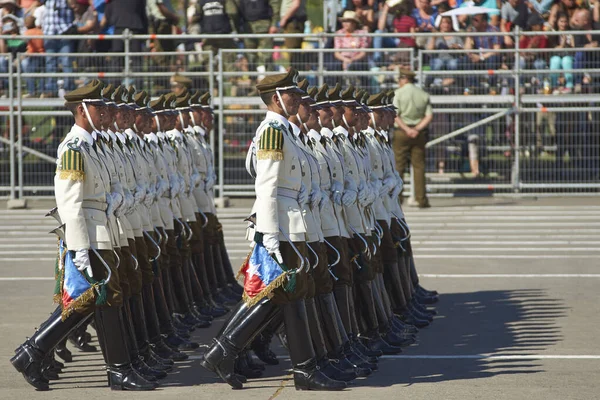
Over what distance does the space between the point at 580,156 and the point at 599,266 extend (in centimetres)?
540

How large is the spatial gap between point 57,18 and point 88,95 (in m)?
13.7

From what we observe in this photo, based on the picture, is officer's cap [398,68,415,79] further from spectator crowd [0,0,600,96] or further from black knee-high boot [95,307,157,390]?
black knee-high boot [95,307,157,390]

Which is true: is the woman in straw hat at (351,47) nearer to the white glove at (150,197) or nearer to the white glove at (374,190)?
the white glove at (374,190)

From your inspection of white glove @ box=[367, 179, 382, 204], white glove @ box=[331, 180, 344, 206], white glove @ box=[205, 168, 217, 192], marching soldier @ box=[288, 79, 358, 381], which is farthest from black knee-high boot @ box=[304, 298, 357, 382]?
white glove @ box=[205, 168, 217, 192]

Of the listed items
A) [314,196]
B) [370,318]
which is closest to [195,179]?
[370,318]

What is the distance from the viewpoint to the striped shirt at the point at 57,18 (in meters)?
22.1

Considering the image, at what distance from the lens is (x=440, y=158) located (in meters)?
21.0

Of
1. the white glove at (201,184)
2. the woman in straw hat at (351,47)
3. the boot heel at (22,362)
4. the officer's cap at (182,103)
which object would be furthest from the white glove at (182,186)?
the woman in straw hat at (351,47)

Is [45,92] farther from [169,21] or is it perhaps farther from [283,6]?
[283,6]

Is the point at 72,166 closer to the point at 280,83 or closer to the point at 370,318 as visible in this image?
the point at 280,83

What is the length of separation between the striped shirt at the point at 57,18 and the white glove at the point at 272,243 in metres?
14.2

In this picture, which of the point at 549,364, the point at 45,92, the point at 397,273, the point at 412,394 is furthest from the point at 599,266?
the point at 45,92

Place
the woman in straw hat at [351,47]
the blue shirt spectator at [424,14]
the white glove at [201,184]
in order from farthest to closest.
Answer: the blue shirt spectator at [424,14] < the woman in straw hat at [351,47] < the white glove at [201,184]

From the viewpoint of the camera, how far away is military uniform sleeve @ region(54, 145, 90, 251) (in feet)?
28.4
